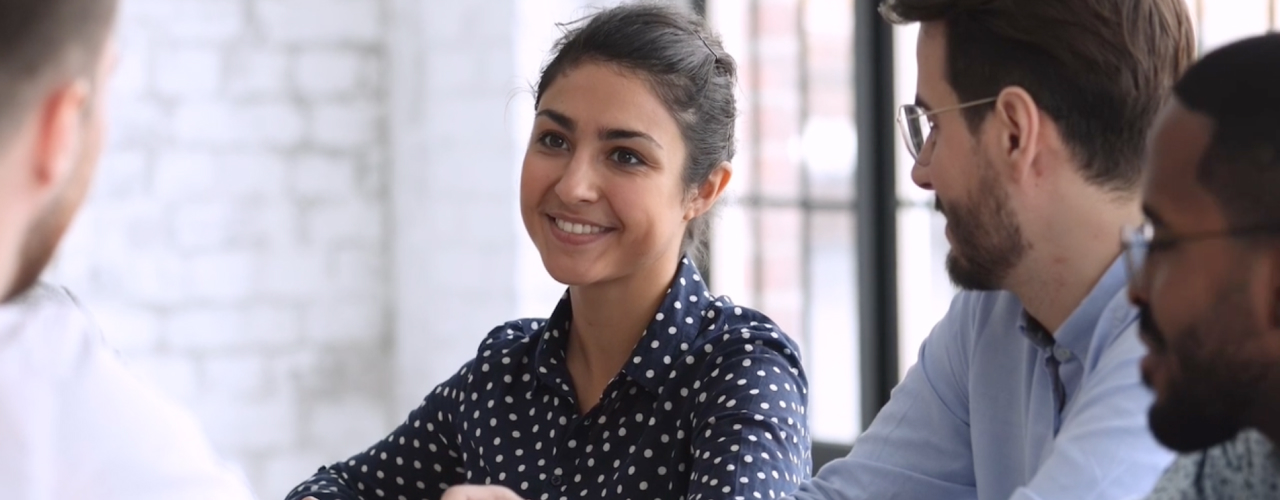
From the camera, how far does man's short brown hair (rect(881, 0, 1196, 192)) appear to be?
146 cm

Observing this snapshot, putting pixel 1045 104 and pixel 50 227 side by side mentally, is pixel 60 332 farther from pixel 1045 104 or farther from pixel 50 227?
pixel 1045 104

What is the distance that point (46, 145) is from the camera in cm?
87

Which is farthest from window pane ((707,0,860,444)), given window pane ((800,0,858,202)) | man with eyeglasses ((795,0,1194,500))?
man with eyeglasses ((795,0,1194,500))

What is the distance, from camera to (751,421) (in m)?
1.74

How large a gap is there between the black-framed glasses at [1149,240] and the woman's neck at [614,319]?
0.90 meters

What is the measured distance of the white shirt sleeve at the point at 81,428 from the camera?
966 mm

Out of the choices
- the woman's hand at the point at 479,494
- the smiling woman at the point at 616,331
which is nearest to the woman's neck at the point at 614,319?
the smiling woman at the point at 616,331

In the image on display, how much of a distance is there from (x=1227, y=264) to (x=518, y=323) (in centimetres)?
133

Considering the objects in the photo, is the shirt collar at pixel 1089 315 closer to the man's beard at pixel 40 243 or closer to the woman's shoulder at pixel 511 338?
the woman's shoulder at pixel 511 338

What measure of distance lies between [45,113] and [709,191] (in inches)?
50.7

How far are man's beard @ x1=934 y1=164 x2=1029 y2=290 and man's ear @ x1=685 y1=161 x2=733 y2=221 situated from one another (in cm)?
57

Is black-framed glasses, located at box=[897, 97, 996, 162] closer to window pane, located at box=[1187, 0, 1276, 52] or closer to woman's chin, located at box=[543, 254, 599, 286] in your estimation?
woman's chin, located at box=[543, 254, 599, 286]

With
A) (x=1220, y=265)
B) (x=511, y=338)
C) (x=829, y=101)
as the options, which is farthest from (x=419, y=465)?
(x=829, y=101)

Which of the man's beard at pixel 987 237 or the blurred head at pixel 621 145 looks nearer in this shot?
the man's beard at pixel 987 237
